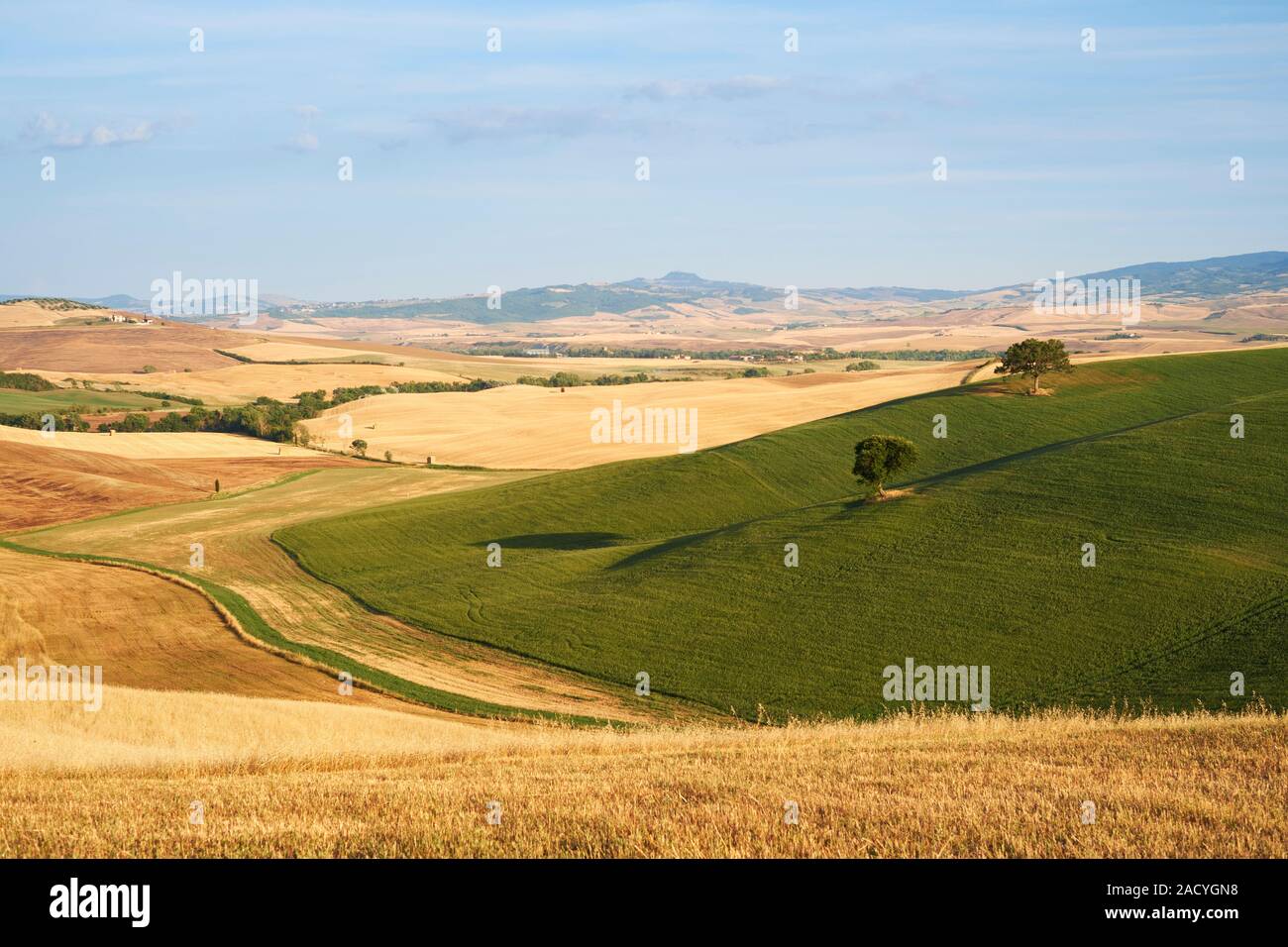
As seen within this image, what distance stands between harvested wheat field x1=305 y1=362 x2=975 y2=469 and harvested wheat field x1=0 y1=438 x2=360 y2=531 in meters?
13.3

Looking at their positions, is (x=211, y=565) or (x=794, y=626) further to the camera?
A: (x=211, y=565)

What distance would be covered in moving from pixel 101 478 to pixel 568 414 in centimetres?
5517

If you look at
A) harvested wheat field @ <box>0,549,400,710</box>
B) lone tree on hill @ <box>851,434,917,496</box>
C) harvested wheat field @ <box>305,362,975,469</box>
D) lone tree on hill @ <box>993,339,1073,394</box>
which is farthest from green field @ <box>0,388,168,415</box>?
lone tree on hill @ <box>851,434,917,496</box>

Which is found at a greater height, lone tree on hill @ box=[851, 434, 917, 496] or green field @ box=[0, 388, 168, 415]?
green field @ box=[0, 388, 168, 415]

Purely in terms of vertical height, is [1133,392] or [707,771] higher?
[1133,392]

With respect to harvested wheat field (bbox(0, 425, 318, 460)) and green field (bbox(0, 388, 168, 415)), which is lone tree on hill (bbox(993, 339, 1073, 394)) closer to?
harvested wheat field (bbox(0, 425, 318, 460))

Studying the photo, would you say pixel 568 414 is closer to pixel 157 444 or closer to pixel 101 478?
pixel 157 444

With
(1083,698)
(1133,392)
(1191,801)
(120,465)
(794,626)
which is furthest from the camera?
(120,465)

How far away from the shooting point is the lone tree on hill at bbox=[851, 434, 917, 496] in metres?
59.5

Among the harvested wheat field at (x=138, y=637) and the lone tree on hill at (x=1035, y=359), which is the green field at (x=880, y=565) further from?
the harvested wheat field at (x=138, y=637)
